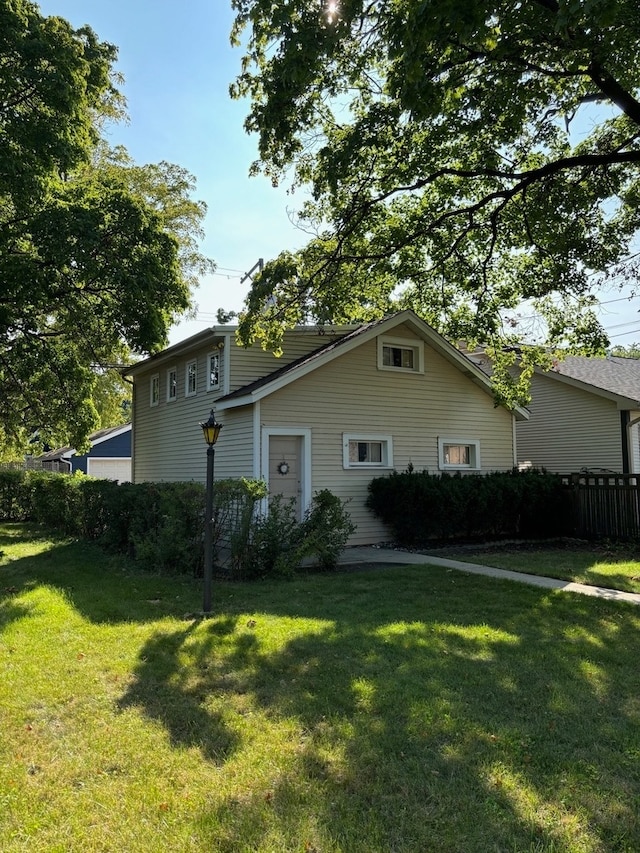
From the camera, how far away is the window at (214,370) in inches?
518

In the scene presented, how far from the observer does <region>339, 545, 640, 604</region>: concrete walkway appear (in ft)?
25.0

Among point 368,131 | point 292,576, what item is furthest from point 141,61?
point 292,576

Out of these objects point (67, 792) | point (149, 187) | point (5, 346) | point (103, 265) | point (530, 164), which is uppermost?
point (149, 187)

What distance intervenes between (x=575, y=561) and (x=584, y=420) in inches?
339

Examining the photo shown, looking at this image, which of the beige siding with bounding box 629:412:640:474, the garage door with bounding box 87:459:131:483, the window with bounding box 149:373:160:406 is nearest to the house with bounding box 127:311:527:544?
the window with bounding box 149:373:160:406

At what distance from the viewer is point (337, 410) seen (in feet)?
41.4

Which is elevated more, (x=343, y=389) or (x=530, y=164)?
(x=530, y=164)

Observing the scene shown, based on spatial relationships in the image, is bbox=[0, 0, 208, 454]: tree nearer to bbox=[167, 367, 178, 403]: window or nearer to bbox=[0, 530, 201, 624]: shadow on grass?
bbox=[167, 367, 178, 403]: window

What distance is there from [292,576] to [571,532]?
305 inches

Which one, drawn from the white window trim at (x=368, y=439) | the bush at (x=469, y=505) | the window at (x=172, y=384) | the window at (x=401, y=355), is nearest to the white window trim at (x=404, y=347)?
the window at (x=401, y=355)

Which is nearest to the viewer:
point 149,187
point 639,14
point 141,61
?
point 639,14

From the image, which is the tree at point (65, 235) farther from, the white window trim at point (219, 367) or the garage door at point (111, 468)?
the garage door at point (111, 468)

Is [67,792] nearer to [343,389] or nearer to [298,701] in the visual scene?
[298,701]

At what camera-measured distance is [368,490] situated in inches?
505
